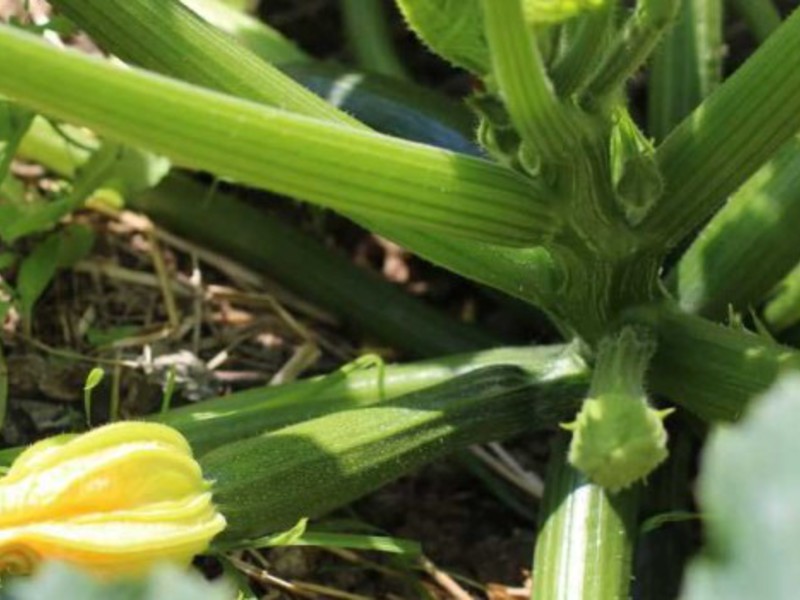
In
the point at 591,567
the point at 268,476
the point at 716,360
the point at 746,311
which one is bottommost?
the point at 268,476

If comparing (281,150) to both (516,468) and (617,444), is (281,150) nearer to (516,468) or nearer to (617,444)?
(617,444)

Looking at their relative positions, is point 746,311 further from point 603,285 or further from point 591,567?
point 591,567

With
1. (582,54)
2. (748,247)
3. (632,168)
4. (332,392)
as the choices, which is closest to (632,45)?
(582,54)

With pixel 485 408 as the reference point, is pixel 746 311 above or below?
above

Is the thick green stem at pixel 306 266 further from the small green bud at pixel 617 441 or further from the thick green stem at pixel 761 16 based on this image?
the small green bud at pixel 617 441

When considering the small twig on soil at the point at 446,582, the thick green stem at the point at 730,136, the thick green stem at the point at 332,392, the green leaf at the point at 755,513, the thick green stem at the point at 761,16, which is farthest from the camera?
the thick green stem at the point at 761,16

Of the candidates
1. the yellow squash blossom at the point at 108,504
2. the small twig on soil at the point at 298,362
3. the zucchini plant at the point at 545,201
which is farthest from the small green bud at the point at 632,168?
the small twig on soil at the point at 298,362

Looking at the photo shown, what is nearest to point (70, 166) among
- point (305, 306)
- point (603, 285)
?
point (305, 306)
